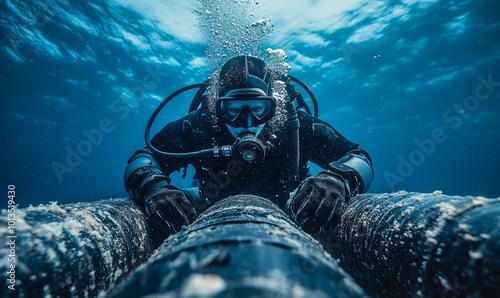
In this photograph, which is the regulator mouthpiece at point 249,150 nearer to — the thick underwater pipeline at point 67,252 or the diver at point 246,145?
the diver at point 246,145

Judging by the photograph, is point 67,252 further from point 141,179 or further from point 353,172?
point 353,172

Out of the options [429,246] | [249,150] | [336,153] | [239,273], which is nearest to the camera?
[239,273]

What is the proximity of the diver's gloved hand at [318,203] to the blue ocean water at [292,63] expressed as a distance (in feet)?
42.1

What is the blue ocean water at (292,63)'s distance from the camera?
1472 cm

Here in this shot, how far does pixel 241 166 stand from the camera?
3.59 m

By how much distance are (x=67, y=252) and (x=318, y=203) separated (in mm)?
1543

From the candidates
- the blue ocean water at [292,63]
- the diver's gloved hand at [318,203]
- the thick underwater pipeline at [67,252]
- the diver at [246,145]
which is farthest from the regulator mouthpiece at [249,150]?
the blue ocean water at [292,63]

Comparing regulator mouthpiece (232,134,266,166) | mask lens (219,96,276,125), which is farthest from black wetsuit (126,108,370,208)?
regulator mouthpiece (232,134,266,166)

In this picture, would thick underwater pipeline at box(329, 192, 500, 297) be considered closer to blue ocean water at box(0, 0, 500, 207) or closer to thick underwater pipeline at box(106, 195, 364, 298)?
thick underwater pipeline at box(106, 195, 364, 298)

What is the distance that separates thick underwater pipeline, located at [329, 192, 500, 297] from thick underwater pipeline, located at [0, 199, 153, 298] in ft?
4.83

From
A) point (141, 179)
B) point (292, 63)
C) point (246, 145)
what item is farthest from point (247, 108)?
point (292, 63)

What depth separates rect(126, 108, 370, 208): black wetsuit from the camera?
3.53 m

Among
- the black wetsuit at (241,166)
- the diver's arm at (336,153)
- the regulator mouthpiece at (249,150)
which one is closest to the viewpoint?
the diver's arm at (336,153)

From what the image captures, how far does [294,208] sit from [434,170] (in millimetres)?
82266
